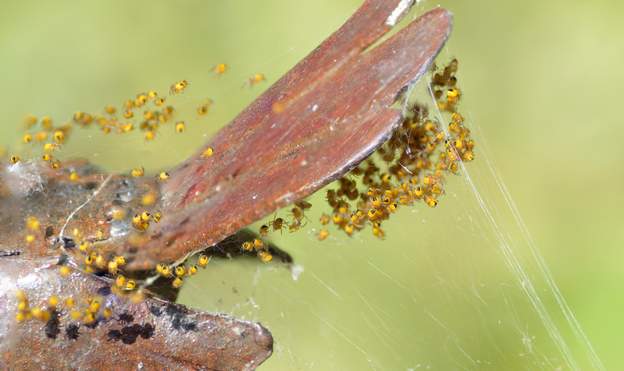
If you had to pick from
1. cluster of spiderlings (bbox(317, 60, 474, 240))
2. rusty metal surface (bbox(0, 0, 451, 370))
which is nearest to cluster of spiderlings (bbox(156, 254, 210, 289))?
rusty metal surface (bbox(0, 0, 451, 370))

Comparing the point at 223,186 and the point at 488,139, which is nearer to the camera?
the point at 223,186

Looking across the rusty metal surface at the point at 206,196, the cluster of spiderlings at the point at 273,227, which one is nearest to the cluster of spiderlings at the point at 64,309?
the rusty metal surface at the point at 206,196

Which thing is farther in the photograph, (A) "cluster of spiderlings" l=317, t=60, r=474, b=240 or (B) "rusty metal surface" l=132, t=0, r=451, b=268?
(A) "cluster of spiderlings" l=317, t=60, r=474, b=240

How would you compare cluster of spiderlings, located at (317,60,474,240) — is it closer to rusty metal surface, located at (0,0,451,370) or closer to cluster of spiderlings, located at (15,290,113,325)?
rusty metal surface, located at (0,0,451,370)

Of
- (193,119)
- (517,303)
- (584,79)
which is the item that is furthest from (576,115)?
(193,119)

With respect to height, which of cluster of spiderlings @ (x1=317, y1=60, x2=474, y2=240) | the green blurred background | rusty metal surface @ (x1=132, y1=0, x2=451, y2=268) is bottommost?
the green blurred background

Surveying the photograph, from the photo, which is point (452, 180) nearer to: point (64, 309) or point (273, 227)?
point (273, 227)

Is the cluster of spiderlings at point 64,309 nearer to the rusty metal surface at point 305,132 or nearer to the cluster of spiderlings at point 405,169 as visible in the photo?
the rusty metal surface at point 305,132

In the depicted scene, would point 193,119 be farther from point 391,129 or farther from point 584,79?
point 584,79
